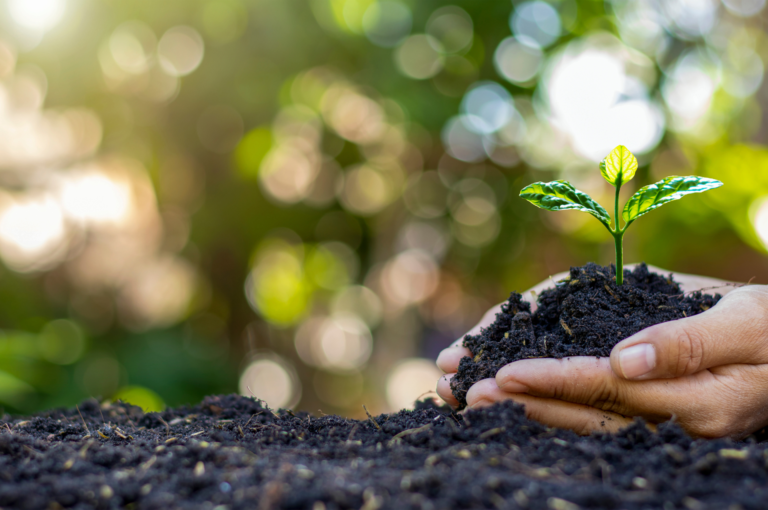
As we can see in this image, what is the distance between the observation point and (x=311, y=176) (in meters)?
3.52

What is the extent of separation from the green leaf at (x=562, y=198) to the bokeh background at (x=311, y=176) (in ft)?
6.17

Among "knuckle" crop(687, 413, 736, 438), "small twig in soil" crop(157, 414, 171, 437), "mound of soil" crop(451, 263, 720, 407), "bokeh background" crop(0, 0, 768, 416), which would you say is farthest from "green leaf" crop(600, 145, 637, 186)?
"bokeh background" crop(0, 0, 768, 416)

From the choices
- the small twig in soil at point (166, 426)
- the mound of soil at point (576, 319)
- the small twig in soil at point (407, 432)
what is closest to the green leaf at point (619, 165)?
the mound of soil at point (576, 319)

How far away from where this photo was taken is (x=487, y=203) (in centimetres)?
365

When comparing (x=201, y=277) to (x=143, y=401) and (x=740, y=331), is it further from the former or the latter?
(x=740, y=331)

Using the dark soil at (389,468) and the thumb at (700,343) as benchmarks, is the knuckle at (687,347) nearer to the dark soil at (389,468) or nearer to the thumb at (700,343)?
the thumb at (700,343)

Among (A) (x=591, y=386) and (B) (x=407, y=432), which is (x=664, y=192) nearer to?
(A) (x=591, y=386)

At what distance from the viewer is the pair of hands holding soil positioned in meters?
1.03

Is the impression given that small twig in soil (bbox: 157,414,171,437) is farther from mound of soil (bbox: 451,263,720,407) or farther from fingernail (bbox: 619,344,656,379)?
fingernail (bbox: 619,344,656,379)

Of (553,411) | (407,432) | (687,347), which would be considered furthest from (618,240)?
(407,432)

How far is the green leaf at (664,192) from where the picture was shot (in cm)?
112

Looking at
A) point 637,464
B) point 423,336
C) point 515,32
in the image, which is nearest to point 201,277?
point 423,336

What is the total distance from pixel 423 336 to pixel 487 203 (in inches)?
45.8

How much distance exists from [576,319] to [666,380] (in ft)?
0.77
